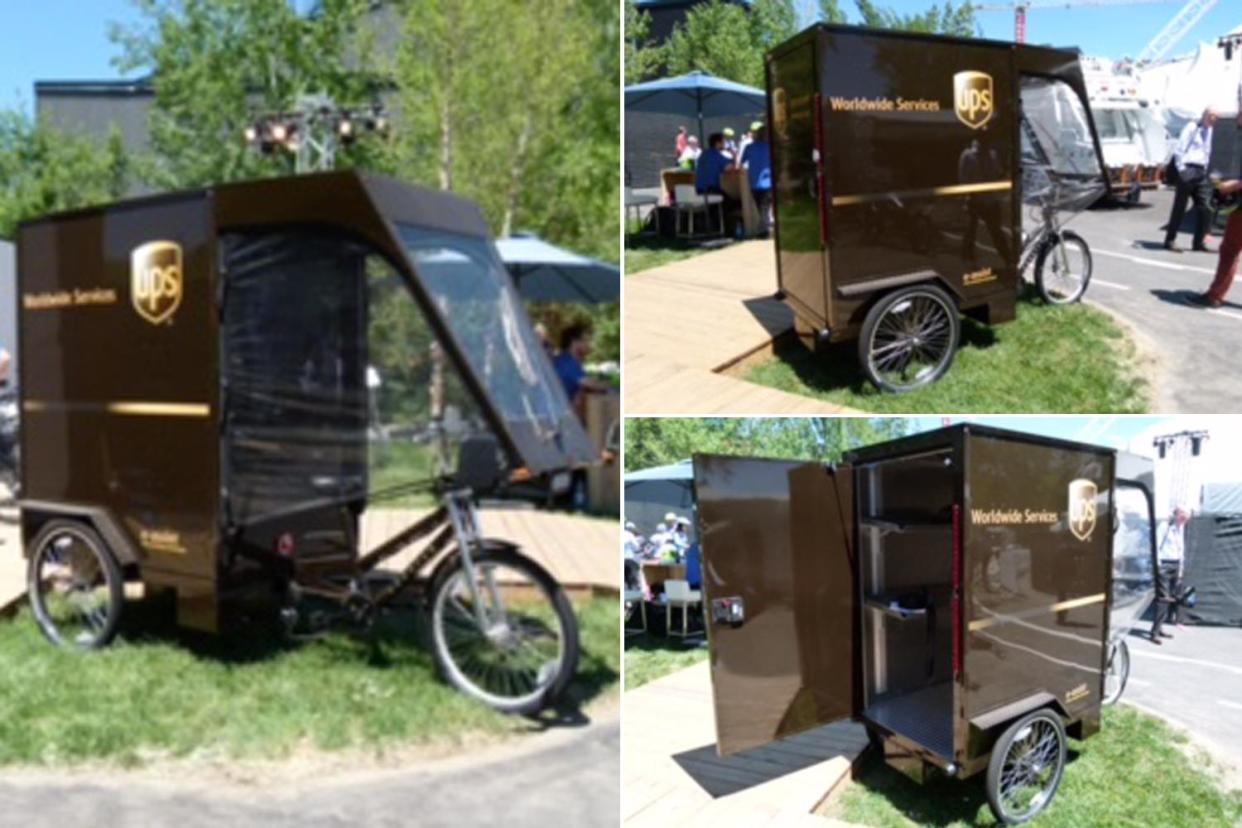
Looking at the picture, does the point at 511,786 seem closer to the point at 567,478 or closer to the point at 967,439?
the point at 567,478

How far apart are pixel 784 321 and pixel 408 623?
92.1 inches

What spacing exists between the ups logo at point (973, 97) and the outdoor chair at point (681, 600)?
3.35 meters

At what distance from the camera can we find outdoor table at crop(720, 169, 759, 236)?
23.9 feet

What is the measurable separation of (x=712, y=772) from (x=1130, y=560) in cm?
218

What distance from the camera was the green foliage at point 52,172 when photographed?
4086 mm

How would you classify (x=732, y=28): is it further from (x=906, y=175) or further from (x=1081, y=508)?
(x=1081, y=508)

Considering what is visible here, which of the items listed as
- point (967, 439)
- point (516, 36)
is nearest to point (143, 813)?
point (967, 439)

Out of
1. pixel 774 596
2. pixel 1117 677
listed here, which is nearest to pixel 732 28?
pixel 774 596

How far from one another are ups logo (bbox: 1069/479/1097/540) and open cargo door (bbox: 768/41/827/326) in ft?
3.94

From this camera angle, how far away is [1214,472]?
4.98 m

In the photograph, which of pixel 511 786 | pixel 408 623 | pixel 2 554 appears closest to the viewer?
pixel 511 786

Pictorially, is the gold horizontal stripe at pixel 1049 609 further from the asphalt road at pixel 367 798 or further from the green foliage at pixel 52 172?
the green foliage at pixel 52 172

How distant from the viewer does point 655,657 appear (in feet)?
21.3

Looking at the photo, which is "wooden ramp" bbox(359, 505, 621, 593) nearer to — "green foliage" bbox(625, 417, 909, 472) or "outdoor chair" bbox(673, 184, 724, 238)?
"green foliage" bbox(625, 417, 909, 472)
